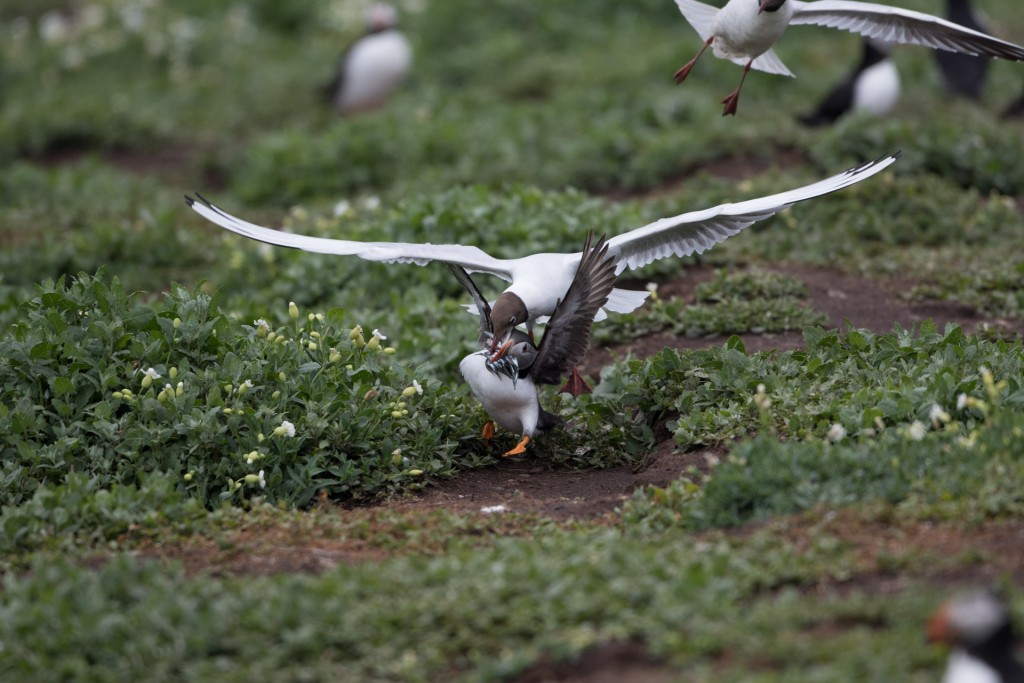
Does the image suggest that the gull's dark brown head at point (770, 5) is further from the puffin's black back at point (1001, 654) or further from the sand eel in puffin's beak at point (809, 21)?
the puffin's black back at point (1001, 654)

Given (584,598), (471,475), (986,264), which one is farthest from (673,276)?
(584,598)

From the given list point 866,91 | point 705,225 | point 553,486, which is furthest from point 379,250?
point 866,91

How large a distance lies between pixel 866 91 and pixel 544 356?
656 cm

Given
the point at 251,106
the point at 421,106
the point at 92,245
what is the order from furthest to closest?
the point at 251,106 < the point at 421,106 < the point at 92,245

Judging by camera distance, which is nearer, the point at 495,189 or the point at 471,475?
the point at 471,475

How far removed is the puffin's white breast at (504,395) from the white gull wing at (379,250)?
0.55m

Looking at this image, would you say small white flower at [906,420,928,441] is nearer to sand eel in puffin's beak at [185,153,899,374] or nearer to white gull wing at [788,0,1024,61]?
sand eel in puffin's beak at [185,153,899,374]

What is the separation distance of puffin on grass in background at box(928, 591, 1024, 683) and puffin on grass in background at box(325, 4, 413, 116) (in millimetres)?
10945

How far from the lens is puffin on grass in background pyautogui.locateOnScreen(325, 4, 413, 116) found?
13250 millimetres

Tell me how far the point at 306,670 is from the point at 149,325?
249cm

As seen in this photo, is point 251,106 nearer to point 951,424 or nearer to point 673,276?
point 673,276

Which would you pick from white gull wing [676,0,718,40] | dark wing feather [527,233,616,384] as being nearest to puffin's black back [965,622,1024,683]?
dark wing feather [527,233,616,384]

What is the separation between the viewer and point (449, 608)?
379 cm

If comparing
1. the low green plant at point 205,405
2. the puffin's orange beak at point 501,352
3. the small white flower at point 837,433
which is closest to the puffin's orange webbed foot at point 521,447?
the low green plant at point 205,405
